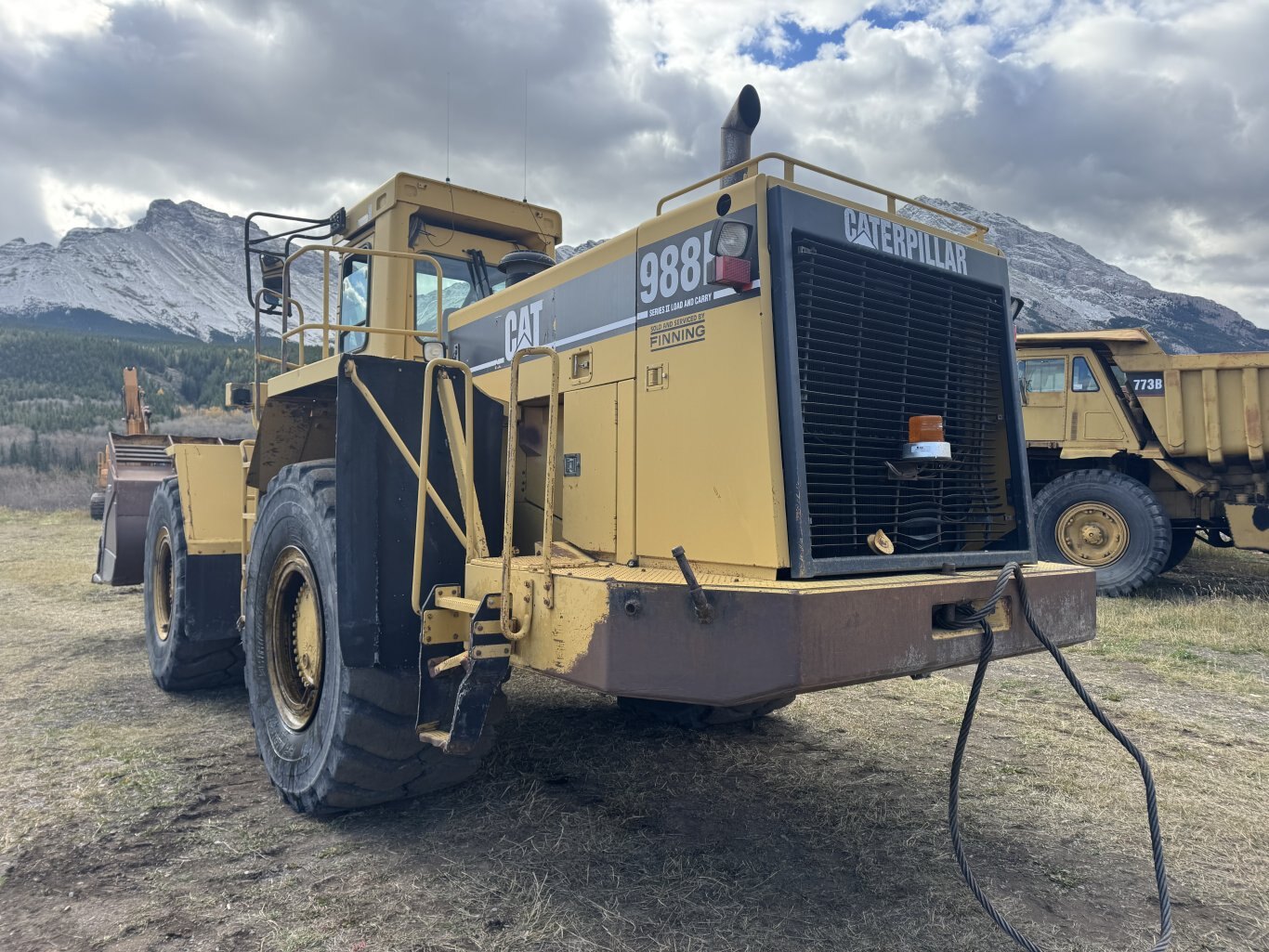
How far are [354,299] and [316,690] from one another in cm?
252

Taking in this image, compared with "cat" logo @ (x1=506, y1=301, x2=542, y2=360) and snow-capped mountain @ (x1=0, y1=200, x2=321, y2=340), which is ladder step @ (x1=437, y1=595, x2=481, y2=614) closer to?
"cat" logo @ (x1=506, y1=301, x2=542, y2=360)

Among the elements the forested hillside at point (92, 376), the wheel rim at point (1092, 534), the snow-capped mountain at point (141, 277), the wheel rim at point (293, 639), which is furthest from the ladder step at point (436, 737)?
the snow-capped mountain at point (141, 277)

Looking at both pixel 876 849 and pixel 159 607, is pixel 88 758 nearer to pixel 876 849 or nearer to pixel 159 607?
pixel 159 607

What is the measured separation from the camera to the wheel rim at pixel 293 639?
3.85 meters

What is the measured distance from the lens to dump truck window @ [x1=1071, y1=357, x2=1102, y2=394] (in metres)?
9.92

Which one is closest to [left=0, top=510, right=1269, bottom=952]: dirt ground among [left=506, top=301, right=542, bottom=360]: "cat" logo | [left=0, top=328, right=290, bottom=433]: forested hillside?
[left=506, top=301, right=542, bottom=360]: "cat" logo

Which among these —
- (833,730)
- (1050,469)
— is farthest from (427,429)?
(1050,469)

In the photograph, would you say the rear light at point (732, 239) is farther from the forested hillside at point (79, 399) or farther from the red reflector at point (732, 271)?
the forested hillside at point (79, 399)

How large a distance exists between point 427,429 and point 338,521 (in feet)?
1.57

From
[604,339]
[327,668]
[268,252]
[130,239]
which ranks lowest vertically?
[327,668]

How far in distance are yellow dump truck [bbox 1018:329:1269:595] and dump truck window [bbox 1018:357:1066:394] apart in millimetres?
10

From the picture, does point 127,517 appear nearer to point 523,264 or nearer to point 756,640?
point 523,264

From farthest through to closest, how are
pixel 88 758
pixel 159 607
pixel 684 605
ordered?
pixel 159 607 < pixel 88 758 < pixel 684 605

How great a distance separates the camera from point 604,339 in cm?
344
